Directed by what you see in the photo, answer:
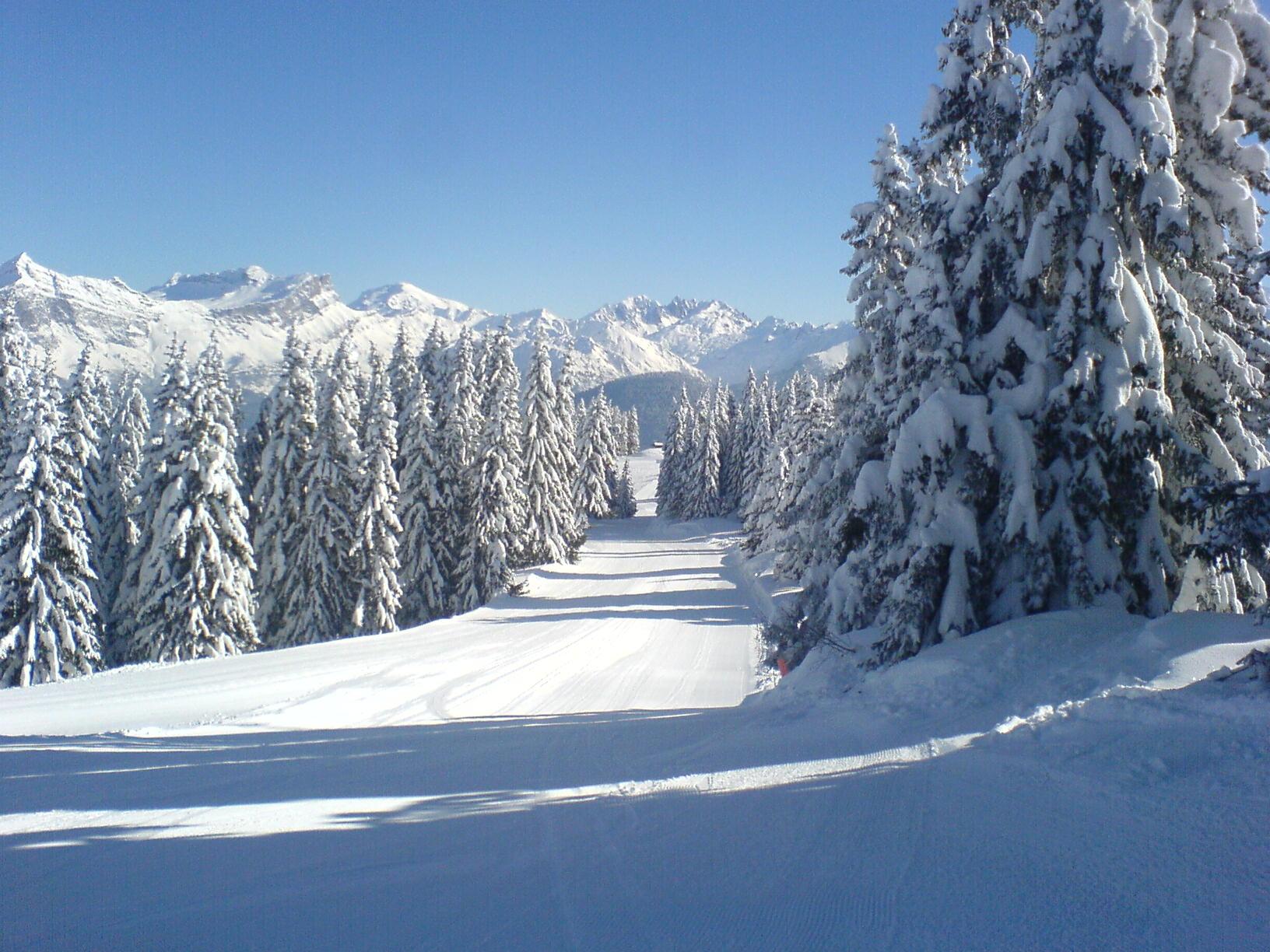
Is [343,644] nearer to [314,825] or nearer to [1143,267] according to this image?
[314,825]

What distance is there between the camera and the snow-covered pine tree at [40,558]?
73.0ft

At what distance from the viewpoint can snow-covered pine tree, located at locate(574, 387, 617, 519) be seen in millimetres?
65312

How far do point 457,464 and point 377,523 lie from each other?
7.18 m

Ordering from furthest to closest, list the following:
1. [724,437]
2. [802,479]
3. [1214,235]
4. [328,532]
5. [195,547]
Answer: [724,437]
[328,532]
[195,547]
[802,479]
[1214,235]

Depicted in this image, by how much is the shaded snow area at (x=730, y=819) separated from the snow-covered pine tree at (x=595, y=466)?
53835mm

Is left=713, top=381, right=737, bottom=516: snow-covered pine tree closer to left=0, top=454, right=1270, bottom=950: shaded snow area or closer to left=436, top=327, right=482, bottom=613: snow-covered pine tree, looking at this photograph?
left=436, top=327, right=482, bottom=613: snow-covered pine tree

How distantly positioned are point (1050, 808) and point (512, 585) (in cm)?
3113

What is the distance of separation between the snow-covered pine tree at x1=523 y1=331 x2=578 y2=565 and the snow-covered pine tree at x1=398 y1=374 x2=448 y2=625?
28.0ft

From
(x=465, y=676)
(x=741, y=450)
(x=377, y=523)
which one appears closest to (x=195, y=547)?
(x=377, y=523)

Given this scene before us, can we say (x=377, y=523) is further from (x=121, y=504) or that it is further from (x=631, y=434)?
(x=631, y=434)

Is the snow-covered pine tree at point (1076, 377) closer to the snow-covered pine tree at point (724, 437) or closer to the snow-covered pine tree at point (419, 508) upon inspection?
the snow-covered pine tree at point (419, 508)

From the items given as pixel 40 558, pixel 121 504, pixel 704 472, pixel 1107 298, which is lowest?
pixel 40 558

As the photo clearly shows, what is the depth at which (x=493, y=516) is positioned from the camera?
113 feet

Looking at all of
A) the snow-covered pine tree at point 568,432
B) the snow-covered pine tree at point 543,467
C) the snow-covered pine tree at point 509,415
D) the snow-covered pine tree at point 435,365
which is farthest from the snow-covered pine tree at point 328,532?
the snow-covered pine tree at point 568,432
